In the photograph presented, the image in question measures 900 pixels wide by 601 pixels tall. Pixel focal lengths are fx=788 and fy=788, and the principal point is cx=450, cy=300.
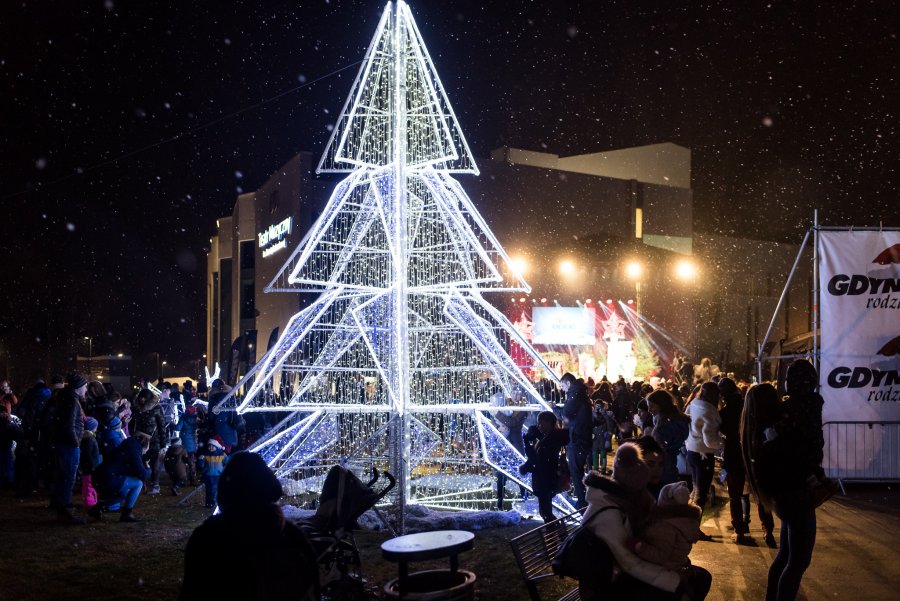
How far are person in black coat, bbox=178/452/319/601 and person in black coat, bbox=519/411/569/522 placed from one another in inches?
234

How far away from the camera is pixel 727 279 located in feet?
135

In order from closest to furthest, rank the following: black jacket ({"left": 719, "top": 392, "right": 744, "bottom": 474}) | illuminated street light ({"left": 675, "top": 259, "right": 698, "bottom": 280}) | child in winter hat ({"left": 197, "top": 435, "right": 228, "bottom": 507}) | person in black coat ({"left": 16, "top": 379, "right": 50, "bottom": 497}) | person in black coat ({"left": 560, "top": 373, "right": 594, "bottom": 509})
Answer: black jacket ({"left": 719, "top": 392, "right": 744, "bottom": 474}), person in black coat ({"left": 560, "top": 373, "right": 594, "bottom": 509}), child in winter hat ({"left": 197, "top": 435, "right": 228, "bottom": 507}), person in black coat ({"left": 16, "top": 379, "right": 50, "bottom": 497}), illuminated street light ({"left": 675, "top": 259, "right": 698, "bottom": 280})

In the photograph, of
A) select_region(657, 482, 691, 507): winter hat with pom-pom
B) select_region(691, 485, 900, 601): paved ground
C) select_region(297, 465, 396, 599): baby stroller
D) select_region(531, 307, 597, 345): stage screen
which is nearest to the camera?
select_region(657, 482, 691, 507): winter hat with pom-pom

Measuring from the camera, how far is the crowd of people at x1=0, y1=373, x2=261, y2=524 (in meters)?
10.8

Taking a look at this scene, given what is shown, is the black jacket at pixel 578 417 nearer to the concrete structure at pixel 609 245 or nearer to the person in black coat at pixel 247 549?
the person in black coat at pixel 247 549

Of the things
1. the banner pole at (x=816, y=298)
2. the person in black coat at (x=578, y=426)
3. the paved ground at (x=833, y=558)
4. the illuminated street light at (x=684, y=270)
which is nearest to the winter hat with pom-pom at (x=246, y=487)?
the paved ground at (x=833, y=558)

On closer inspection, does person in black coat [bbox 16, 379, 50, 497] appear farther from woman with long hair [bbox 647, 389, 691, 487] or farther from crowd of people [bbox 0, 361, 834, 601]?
woman with long hair [bbox 647, 389, 691, 487]

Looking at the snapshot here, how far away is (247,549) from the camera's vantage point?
3174 millimetres

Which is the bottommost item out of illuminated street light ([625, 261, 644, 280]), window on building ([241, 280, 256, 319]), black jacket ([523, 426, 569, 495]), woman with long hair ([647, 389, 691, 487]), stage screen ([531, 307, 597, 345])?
black jacket ([523, 426, 569, 495])

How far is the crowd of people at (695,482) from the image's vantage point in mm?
3975

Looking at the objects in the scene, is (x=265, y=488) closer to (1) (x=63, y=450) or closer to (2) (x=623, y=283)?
(1) (x=63, y=450)

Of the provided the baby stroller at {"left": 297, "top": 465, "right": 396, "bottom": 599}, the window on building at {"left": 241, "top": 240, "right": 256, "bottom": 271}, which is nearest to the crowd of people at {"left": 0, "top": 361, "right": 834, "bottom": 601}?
the baby stroller at {"left": 297, "top": 465, "right": 396, "bottom": 599}

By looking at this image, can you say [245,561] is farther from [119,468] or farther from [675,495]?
[119,468]

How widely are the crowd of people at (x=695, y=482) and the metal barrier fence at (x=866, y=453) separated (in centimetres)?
373
